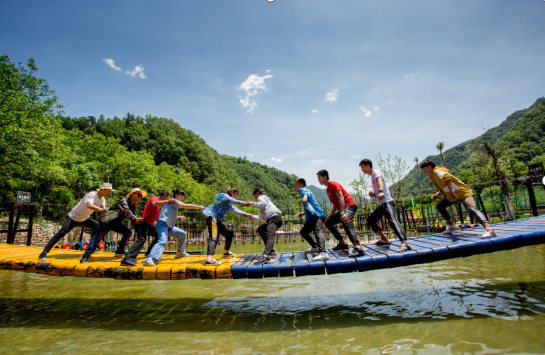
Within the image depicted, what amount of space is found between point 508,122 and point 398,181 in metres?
118

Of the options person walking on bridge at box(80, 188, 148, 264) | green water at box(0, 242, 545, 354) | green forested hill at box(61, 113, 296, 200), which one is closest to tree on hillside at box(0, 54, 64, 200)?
green water at box(0, 242, 545, 354)

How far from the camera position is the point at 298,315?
4.88 metres

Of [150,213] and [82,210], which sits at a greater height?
[82,210]

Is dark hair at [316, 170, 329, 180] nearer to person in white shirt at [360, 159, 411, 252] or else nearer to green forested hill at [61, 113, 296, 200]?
person in white shirt at [360, 159, 411, 252]

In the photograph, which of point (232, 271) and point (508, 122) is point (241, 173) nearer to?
point (508, 122)

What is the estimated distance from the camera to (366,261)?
174 inches

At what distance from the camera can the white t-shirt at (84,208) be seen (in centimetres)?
611

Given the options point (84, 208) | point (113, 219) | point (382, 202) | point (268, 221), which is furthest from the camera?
point (113, 219)

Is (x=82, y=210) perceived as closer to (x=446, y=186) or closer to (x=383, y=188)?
(x=383, y=188)

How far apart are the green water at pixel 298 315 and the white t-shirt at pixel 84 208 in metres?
1.93

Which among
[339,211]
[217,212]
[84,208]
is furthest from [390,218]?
[84,208]

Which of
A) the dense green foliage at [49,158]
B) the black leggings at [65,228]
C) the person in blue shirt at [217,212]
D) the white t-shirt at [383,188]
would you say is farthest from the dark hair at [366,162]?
the dense green foliage at [49,158]

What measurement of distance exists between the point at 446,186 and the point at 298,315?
3983 millimetres

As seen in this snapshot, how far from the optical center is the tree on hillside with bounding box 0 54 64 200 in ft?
58.1
